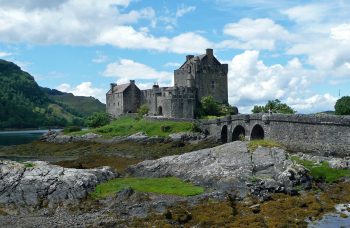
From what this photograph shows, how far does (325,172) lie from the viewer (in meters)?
38.5

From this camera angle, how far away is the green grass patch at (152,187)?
3625cm

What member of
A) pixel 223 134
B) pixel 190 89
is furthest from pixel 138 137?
pixel 190 89

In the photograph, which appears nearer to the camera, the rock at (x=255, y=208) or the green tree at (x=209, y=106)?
the rock at (x=255, y=208)

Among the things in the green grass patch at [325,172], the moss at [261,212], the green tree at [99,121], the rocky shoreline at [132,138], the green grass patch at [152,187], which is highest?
the green tree at [99,121]

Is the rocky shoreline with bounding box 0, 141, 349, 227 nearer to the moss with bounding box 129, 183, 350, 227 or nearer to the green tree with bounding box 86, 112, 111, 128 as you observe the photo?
the moss with bounding box 129, 183, 350, 227

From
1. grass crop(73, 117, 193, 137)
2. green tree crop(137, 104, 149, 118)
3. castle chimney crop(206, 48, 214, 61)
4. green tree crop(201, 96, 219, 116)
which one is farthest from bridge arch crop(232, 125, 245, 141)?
green tree crop(137, 104, 149, 118)

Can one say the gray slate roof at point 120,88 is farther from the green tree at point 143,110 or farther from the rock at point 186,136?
the rock at point 186,136

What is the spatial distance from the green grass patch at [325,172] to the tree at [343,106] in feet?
106

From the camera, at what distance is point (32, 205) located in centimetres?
3597

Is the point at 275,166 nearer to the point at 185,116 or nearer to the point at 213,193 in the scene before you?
the point at 213,193

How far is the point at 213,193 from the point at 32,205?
41.5 ft

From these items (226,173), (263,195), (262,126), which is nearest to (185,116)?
(262,126)

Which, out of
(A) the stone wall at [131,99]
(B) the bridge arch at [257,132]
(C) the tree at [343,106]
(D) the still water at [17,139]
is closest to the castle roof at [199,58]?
(A) the stone wall at [131,99]

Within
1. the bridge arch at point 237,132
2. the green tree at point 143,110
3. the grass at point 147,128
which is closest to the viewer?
the bridge arch at point 237,132
